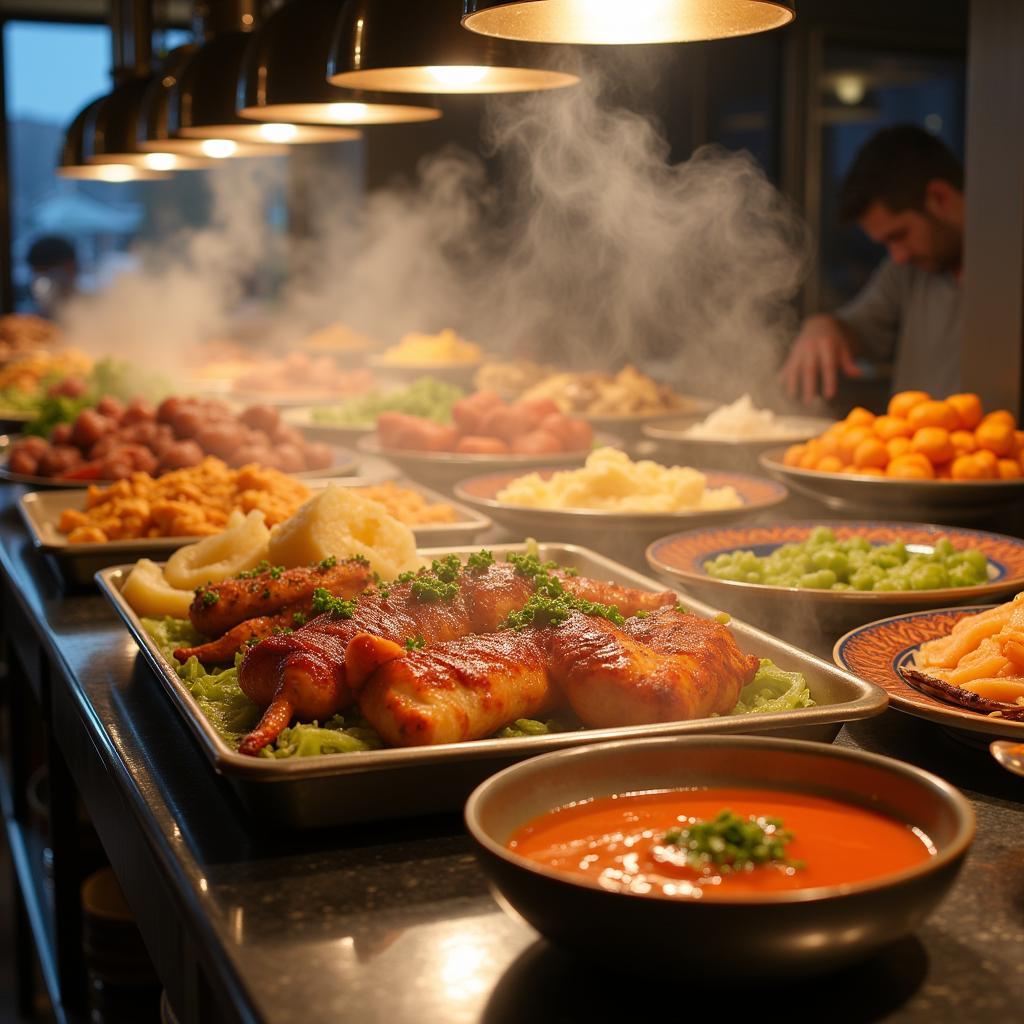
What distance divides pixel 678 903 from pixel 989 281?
105 inches

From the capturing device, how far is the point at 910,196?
5031mm

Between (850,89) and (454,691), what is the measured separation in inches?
283

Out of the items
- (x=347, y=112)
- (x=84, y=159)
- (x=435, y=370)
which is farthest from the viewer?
(x=435, y=370)

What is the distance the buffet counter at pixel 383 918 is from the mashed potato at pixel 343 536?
30 centimetres

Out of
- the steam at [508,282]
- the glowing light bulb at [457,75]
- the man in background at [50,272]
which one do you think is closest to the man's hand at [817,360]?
the steam at [508,282]

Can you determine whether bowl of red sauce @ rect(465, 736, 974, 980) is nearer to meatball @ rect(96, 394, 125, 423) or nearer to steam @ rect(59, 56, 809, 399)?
meatball @ rect(96, 394, 125, 423)

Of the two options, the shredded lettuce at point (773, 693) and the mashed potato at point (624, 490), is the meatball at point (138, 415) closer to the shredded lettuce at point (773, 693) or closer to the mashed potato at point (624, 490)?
the mashed potato at point (624, 490)

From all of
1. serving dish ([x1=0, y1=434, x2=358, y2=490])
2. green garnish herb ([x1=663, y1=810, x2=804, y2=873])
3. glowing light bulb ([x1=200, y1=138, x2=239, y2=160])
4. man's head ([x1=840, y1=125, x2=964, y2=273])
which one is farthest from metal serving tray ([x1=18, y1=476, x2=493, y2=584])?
man's head ([x1=840, y1=125, x2=964, y2=273])

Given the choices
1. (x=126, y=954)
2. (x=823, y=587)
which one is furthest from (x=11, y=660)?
(x=823, y=587)

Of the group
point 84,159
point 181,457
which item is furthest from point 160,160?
point 181,457

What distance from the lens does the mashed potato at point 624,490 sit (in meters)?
2.55

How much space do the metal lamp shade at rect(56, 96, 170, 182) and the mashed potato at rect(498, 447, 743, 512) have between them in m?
2.42

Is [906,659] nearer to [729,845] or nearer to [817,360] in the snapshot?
[729,845]

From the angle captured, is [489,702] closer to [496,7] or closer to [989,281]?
[496,7]
